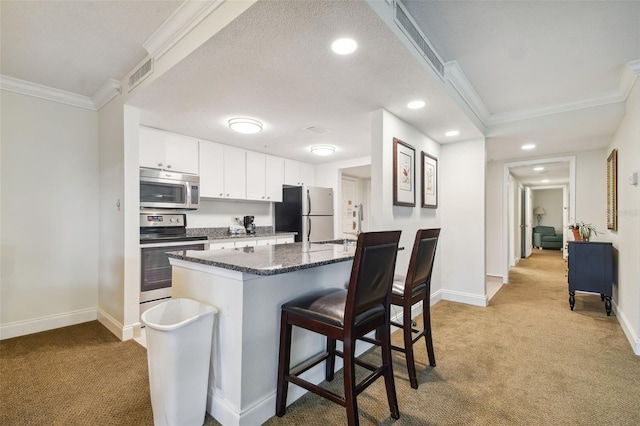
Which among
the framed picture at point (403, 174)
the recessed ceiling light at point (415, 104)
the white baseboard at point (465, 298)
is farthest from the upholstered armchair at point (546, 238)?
the recessed ceiling light at point (415, 104)

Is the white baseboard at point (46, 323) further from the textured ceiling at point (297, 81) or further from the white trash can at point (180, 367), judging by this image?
the white trash can at point (180, 367)

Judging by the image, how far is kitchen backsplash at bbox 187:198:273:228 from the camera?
4.34 meters

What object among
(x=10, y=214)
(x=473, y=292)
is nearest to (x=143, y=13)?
(x=10, y=214)

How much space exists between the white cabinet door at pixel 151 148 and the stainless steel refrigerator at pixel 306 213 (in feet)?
6.93

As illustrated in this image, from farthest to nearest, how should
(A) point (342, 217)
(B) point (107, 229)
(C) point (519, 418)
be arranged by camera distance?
(A) point (342, 217) < (B) point (107, 229) < (C) point (519, 418)

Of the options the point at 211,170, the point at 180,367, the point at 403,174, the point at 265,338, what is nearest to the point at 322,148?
the point at 403,174

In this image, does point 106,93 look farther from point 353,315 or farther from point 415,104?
point 353,315

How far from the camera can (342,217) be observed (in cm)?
597

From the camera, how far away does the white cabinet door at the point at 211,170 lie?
396 cm

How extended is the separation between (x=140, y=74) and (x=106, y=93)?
77 centimetres

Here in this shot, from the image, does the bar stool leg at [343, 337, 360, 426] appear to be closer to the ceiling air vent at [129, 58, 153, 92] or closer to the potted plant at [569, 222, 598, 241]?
the ceiling air vent at [129, 58, 153, 92]

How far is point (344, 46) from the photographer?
1781mm

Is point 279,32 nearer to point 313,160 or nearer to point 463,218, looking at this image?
point 463,218

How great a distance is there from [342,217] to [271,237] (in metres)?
1.91
